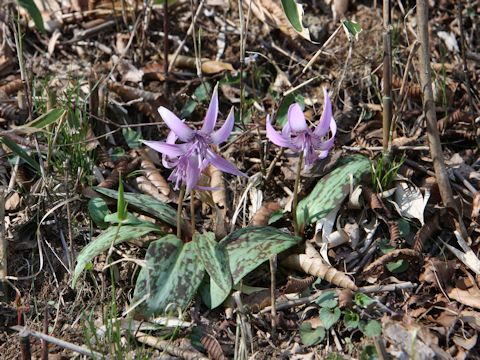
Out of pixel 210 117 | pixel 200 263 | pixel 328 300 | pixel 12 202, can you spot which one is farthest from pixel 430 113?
pixel 12 202

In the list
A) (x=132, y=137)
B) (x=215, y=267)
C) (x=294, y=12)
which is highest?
(x=294, y=12)

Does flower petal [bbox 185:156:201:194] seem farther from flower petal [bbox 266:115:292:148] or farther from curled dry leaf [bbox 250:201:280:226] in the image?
curled dry leaf [bbox 250:201:280:226]

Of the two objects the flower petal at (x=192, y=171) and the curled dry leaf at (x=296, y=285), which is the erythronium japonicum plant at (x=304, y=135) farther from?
the curled dry leaf at (x=296, y=285)

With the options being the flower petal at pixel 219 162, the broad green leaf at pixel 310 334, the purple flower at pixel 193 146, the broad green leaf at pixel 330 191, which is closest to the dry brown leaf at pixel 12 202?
the purple flower at pixel 193 146

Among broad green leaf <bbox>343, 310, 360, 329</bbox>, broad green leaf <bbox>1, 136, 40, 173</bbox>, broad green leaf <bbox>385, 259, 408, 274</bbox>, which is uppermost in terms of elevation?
broad green leaf <bbox>1, 136, 40, 173</bbox>

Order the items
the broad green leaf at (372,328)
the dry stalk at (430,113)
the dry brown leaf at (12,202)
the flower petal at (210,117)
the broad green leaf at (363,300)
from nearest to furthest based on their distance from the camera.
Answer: the flower petal at (210,117) < the broad green leaf at (372,328) < the broad green leaf at (363,300) < the dry stalk at (430,113) < the dry brown leaf at (12,202)

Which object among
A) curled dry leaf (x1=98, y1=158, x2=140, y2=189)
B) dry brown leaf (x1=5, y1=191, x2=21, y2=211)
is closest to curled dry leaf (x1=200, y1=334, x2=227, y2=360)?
curled dry leaf (x1=98, y1=158, x2=140, y2=189)

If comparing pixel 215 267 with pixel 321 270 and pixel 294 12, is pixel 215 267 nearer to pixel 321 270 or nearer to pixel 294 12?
pixel 321 270
